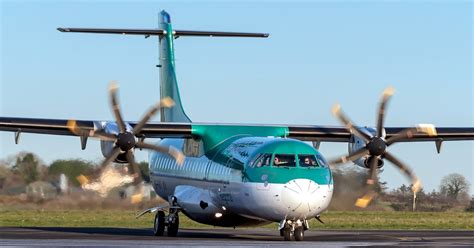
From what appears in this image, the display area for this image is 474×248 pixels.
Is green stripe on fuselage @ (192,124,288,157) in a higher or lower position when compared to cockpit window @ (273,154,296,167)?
higher

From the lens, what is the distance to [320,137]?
34.8 m

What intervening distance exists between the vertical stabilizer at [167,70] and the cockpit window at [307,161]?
462 inches

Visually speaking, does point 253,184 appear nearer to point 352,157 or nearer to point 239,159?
point 239,159

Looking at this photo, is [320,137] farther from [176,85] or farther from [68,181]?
[68,181]

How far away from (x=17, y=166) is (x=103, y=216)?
6.16 m

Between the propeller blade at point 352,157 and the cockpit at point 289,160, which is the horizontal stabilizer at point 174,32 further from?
the cockpit at point 289,160

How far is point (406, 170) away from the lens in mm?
32594

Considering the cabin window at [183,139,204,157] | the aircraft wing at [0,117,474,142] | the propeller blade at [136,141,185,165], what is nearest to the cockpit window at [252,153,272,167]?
the aircraft wing at [0,117,474,142]

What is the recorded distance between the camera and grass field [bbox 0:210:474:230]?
145ft

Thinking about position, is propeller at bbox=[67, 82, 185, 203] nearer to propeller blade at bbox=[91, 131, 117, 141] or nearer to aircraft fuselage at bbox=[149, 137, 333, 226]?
propeller blade at bbox=[91, 131, 117, 141]

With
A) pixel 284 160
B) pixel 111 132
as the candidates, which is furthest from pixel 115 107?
pixel 284 160

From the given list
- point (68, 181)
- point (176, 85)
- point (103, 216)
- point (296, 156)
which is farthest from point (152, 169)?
point (103, 216)

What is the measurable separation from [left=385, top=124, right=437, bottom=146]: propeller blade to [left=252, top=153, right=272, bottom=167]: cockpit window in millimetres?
5568

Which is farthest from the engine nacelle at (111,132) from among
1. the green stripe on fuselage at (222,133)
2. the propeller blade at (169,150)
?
the green stripe on fuselage at (222,133)
